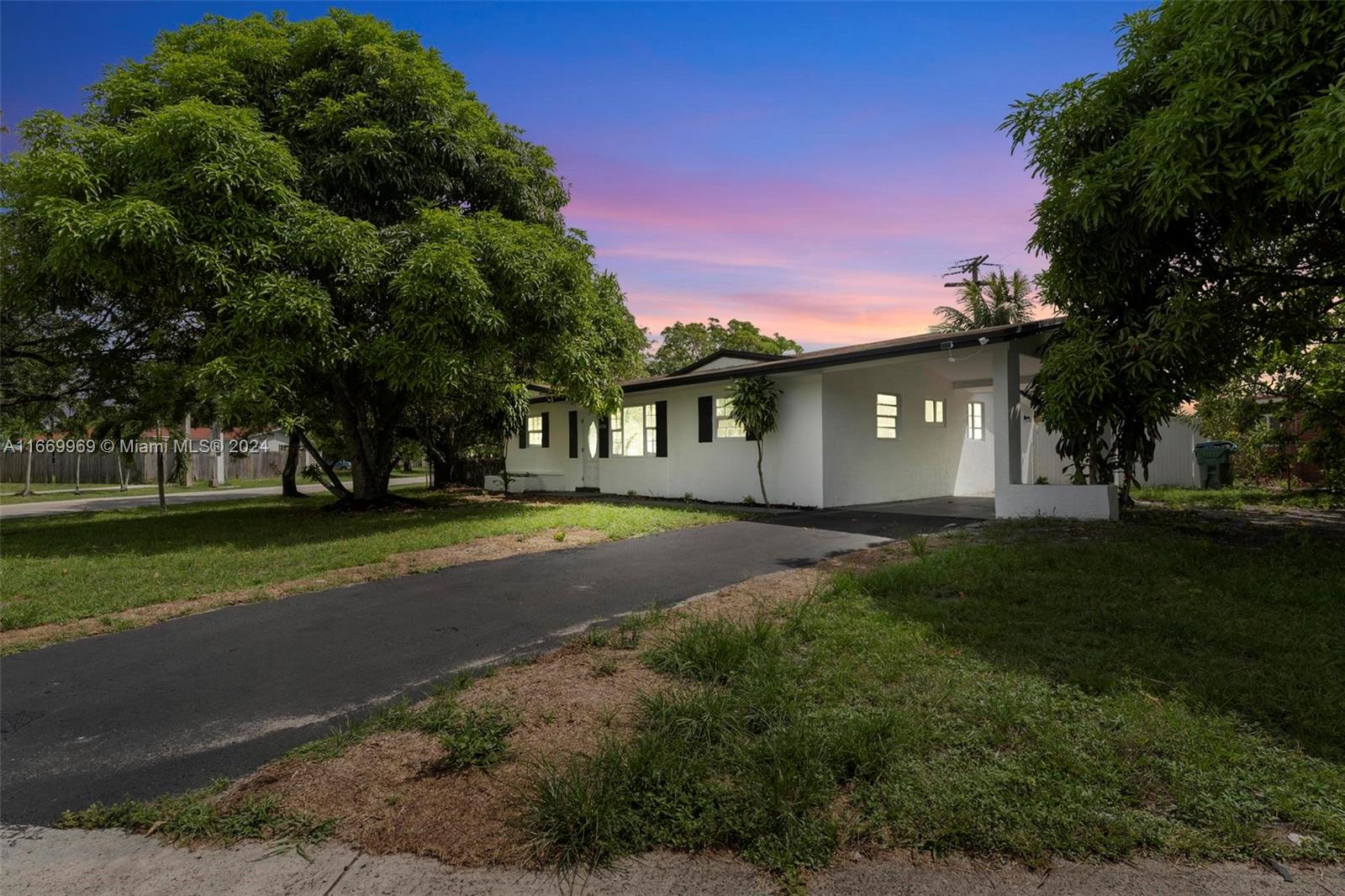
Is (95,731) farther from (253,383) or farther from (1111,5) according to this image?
(1111,5)

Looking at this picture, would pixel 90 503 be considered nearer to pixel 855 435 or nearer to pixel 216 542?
pixel 216 542

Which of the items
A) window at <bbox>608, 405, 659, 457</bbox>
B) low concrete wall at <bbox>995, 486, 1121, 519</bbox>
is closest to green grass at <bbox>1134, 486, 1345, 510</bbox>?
low concrete wall at <bbox>995, 486, 1121, 519</bbox>

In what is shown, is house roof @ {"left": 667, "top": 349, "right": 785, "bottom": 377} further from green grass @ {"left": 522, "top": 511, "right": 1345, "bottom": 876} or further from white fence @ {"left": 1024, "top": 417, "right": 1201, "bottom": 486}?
green grass @ {"left": 522, "top": 511, "right": 1345, "bottom": 876}

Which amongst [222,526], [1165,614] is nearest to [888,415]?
[1165,614]

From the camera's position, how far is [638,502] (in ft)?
43.2

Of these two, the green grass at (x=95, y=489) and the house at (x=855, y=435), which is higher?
the house at (x=855, y=435)

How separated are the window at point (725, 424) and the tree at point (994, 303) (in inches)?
625

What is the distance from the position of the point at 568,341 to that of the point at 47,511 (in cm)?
1459

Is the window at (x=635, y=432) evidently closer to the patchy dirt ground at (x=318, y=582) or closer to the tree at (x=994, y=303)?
the patchy dirt ground at (x=318, y=582)

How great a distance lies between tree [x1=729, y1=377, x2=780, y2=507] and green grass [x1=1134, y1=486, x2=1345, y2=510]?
22.3ft

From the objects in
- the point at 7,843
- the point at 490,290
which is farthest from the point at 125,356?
the point at 7,843

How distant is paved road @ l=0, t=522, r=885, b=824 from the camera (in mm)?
2869

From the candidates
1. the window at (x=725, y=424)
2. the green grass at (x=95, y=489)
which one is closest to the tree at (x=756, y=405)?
the window at (x=725, y=424)

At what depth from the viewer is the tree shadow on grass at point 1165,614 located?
10.4 ft
